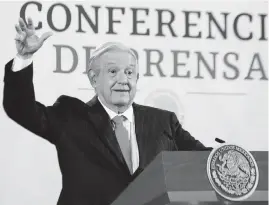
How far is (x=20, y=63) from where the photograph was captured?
3223 mm

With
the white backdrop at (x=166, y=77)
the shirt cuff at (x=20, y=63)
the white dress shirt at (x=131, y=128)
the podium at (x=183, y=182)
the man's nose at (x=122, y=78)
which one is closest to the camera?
the podium at (x=183, y=182)

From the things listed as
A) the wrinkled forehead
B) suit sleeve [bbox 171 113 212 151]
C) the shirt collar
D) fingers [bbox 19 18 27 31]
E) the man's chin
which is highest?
→ fingers [bbox 19 18 27 31]

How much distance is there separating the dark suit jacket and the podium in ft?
4.65

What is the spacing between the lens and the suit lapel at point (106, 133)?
3.45 metres

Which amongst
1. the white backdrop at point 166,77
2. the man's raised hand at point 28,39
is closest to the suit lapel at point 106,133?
the white backdrop at point 166,77

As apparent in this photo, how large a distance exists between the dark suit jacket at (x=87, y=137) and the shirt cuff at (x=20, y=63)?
0.03m

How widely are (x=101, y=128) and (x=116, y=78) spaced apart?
249mm

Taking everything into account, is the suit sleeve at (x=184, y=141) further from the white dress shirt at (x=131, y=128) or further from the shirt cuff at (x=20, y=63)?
the shirt cuff at (x=20, y=63)

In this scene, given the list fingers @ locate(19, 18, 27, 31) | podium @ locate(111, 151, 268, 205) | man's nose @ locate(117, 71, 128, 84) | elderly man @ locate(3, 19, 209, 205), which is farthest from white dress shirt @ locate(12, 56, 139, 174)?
podium @ locate(111, 151, 268, 205)

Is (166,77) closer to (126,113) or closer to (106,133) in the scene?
(126,113)

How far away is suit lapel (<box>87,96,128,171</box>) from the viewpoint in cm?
345

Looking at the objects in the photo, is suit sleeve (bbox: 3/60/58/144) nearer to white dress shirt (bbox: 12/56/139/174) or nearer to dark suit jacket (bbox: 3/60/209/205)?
dark suit jacket (bbox: 3/60/209/205)

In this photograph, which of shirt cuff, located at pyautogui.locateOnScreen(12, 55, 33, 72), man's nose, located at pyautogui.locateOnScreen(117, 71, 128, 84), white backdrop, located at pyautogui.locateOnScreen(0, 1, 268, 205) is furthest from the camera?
white backdrop, located at pyautogui.locateOnScreen(0, 1, 268, 205)

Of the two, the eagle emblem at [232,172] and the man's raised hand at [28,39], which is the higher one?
the man's raised hand at [28,39]
